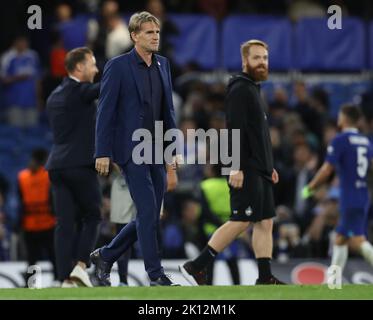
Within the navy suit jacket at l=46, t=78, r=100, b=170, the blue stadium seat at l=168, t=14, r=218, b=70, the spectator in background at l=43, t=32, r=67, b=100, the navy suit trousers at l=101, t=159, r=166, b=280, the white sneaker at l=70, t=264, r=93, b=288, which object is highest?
the blue stadium seat at l=168, t=14, r=218, b=70

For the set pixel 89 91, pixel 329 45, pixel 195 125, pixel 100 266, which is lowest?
pixel 100 266

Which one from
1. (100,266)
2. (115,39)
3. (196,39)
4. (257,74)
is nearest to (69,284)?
(100,266)

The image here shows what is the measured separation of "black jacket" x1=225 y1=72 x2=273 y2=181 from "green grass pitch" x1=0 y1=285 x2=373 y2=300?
1.39 m

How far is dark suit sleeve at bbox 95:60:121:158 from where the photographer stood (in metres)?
11.5

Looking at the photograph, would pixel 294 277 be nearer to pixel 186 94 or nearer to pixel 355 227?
pixel 355 227

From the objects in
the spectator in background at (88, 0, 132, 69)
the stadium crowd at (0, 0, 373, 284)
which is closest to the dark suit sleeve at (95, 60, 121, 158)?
the stadium crowd at (0, 0, 373, 284)

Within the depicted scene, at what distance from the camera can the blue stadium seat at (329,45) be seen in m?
23.9

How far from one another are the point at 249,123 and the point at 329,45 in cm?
1194

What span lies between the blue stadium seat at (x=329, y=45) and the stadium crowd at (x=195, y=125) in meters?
0.52

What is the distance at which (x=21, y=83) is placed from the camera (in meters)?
21.6

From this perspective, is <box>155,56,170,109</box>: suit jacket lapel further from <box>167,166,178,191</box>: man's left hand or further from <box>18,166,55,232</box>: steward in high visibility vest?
<box>18,166,55,232</box>: steward in high visibility vest

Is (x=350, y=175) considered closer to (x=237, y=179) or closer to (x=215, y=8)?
(x=237, y=179)

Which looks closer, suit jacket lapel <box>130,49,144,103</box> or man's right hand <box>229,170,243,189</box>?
suit jacket lapel <box>130,49,144,103</box>
